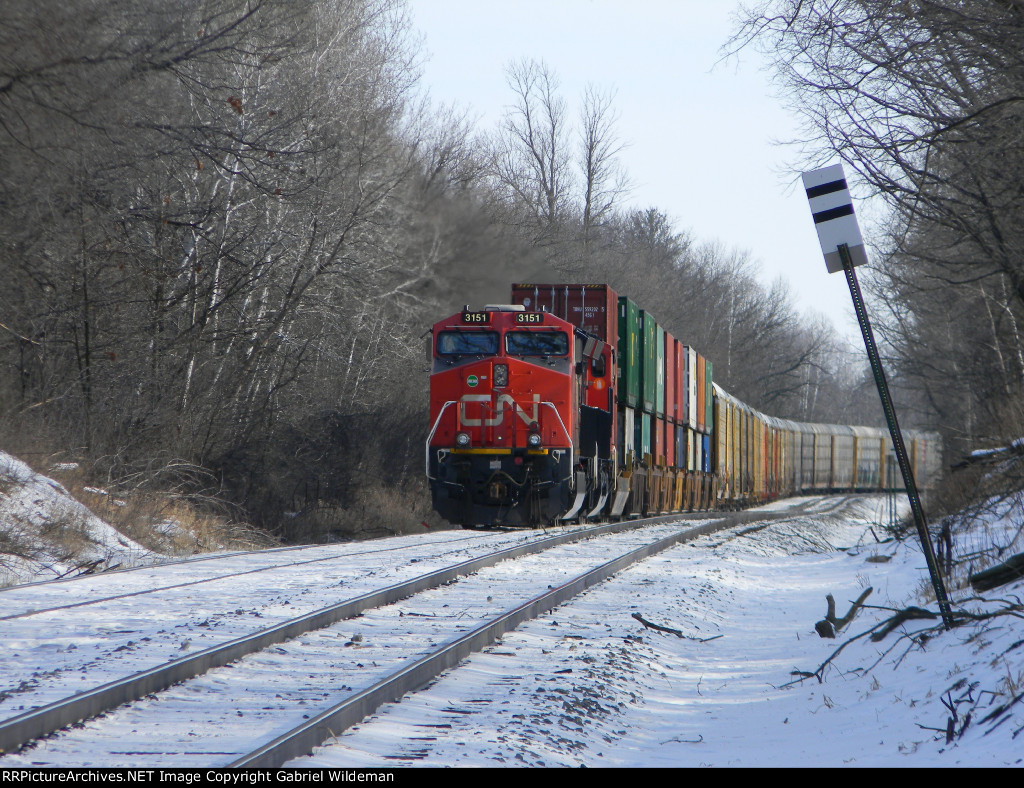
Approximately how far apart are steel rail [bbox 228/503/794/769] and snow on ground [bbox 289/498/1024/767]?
2.6 inches

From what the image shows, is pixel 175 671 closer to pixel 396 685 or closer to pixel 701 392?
pixel 396 685

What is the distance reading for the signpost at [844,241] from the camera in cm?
582

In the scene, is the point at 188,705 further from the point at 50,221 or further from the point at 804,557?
the point at 804,557

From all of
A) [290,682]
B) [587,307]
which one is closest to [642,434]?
[587,307]

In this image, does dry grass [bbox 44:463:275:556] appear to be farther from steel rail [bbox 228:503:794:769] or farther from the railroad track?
steel rail [bbox 228:503:794:769]

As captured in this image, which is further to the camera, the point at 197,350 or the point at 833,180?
the point at 197,350

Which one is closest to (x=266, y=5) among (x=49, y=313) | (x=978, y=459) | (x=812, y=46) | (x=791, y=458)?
(x=49, y=313)

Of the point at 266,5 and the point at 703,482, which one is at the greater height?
the point at 266,5

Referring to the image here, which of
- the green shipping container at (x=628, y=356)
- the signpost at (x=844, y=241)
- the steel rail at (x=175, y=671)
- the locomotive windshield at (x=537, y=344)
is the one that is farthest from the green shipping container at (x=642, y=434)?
the signpost at (x=844, y=241)

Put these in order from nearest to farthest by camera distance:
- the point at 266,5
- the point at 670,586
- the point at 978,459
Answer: the point at 670,586
the point at 978,459
the point at 266,5

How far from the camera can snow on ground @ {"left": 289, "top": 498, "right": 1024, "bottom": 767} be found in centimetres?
404

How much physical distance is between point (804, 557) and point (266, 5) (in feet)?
34.2

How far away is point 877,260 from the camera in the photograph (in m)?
29.4

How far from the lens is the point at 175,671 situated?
493 cm
